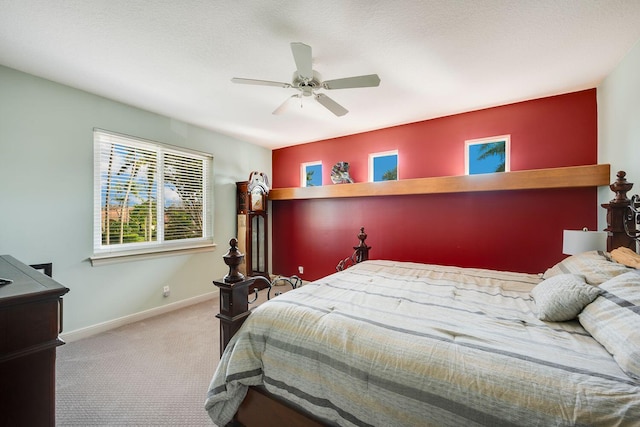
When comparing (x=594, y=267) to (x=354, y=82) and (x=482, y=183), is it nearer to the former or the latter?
(x=482, y=183)

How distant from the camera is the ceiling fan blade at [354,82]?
6.35ft

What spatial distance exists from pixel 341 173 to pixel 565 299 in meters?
3.16

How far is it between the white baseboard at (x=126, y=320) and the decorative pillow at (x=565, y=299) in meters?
3.88

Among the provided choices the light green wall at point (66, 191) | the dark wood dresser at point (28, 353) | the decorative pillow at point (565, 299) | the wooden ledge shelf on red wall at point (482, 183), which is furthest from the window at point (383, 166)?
the dark wood dresser at point (28, 353)

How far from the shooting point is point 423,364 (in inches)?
40.5

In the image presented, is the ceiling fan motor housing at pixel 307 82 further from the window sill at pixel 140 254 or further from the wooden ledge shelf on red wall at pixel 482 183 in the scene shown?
the window sill at pixel 140 254

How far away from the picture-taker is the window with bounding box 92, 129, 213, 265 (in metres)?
2.97

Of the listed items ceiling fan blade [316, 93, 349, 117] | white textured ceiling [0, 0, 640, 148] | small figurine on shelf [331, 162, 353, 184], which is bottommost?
small figurine on shelf [331, 162, 353, 184]

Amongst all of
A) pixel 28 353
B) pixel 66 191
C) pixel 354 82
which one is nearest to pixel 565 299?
pixel 354 82

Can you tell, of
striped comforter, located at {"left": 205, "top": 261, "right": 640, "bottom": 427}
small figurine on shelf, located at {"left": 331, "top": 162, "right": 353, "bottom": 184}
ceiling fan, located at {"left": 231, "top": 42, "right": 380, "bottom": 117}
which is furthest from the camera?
small figurine on shelf, located at {"left": 331, "top": 162, "right": 353, "bottom": 184}

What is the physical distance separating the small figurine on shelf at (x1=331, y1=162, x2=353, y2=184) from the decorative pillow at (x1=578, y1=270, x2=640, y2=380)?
313 cm

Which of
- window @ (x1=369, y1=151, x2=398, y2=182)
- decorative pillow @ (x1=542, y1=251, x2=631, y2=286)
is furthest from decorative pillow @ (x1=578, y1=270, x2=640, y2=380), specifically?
window @ (x1=369, y1=151, x2=398, y2=182)

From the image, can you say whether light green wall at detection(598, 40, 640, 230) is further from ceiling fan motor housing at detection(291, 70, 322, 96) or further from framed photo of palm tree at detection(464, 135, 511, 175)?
ceiling fan motor housing at detection(291, 70, 322, 96)

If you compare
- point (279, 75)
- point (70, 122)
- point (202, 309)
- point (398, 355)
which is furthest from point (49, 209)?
point (398, 355)
